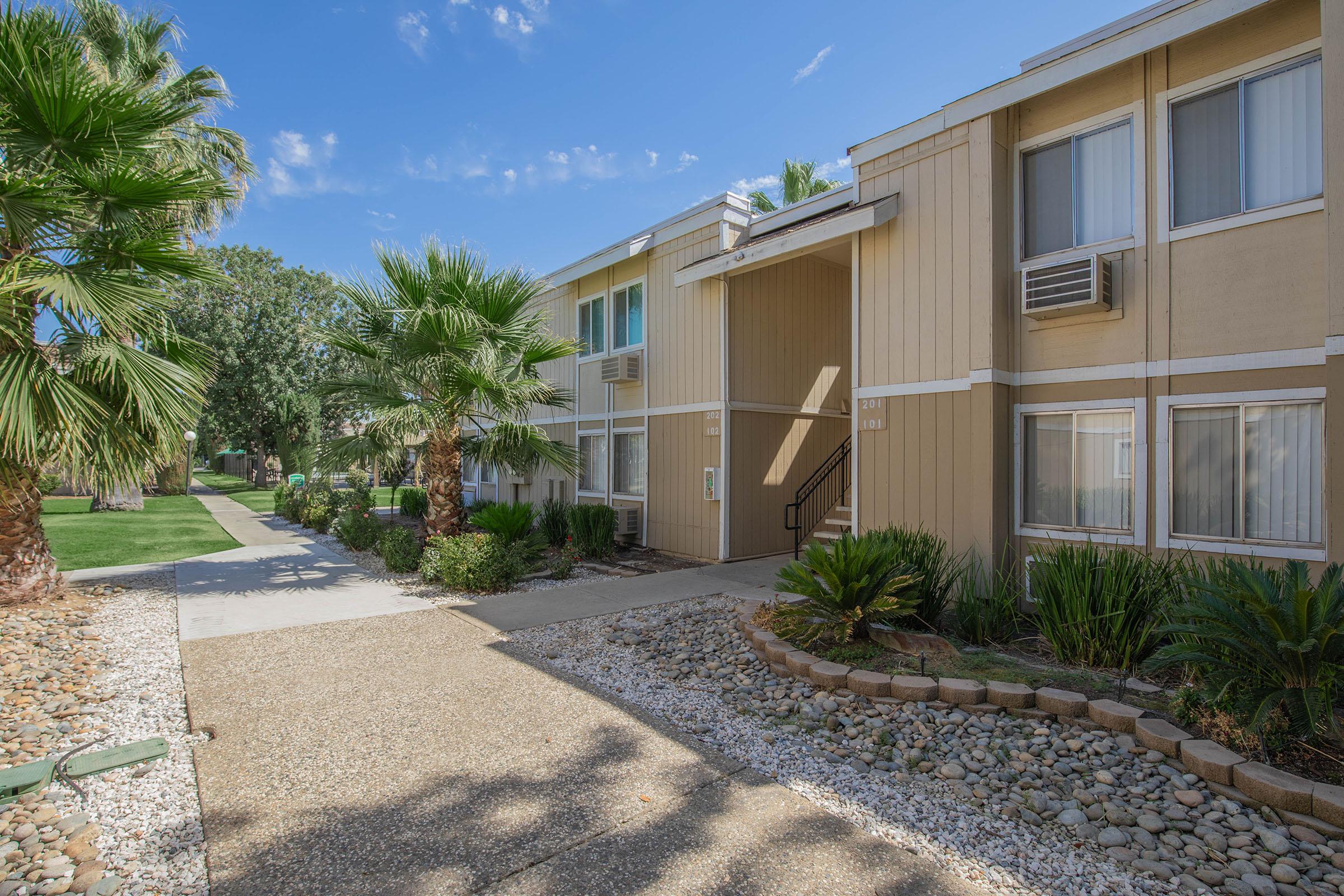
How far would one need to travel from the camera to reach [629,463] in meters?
12.0

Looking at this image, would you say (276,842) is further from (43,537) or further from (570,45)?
(570,45)

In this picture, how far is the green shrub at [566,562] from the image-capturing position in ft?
29.7

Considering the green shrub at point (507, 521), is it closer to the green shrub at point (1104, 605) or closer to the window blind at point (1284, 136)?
the green shrub at point (1104, 605)

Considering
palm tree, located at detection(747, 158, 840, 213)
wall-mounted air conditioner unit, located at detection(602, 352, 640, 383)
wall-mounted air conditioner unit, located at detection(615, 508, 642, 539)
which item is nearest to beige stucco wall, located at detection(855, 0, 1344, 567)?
wall-mounted air conditioner unit, located at detection(602, 352, 640, 383)

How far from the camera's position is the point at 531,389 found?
8.87 meters

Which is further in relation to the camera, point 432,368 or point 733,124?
point 733,124

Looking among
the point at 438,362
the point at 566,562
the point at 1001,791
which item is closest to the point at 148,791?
the point at 1001,791

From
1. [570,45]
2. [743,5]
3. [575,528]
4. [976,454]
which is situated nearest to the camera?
[976,454]

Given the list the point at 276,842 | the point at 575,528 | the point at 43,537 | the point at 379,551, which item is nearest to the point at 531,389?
the point at 575,528

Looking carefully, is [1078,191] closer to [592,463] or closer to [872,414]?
[872,414]

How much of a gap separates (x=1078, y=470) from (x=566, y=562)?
641cm

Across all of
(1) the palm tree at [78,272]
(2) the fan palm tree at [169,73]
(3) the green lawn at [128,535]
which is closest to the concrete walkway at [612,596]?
(1) the palm tree at [78,272]

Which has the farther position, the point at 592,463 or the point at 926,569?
the point at 592,463

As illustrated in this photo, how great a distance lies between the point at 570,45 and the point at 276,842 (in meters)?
13.0
